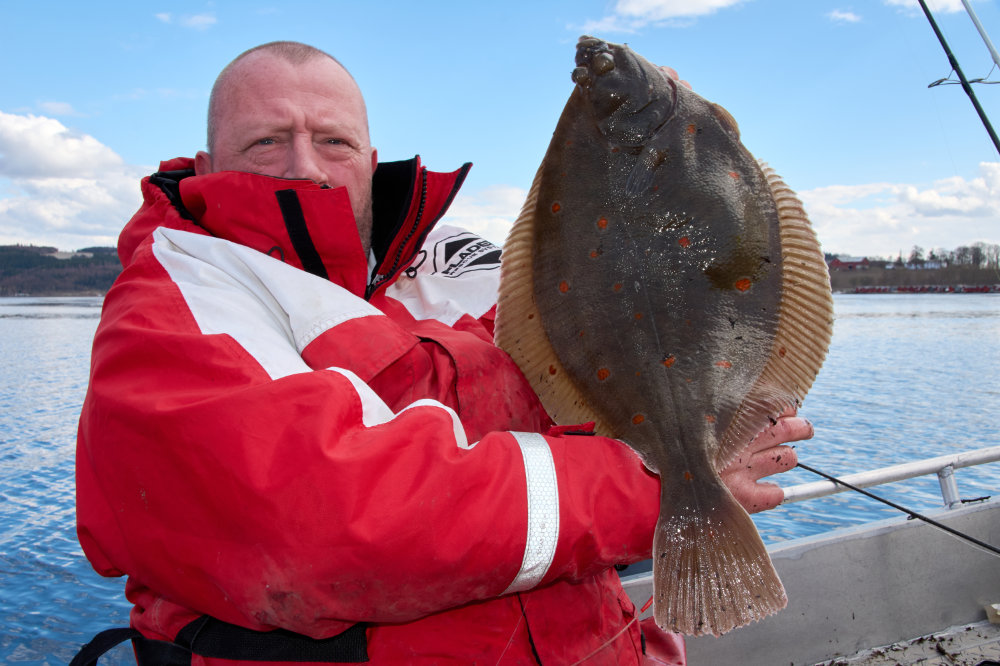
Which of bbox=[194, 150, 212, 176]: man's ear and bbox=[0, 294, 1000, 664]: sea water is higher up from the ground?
bbox=[194, 150, 212, 176]: man's ear

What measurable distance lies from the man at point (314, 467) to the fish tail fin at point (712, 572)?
7 cm

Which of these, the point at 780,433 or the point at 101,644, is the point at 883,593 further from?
the point at 101,644

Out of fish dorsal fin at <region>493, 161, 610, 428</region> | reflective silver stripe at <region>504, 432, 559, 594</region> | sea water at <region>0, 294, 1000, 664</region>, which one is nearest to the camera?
reflective silver stripe at <region>504, 432, 559, 594</region>

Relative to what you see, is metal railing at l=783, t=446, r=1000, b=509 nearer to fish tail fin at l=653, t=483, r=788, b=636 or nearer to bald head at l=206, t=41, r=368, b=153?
fish tail fin at l=653, t=483, r=788, b=636

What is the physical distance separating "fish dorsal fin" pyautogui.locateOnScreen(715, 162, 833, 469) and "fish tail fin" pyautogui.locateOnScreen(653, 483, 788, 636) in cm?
30

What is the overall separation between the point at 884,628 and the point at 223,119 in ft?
12.9

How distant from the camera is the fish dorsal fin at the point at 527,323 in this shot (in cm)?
175

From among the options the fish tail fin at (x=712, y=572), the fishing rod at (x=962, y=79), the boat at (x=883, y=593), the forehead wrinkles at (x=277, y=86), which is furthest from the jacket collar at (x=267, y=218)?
the fishing rod at (x=962, y=79)

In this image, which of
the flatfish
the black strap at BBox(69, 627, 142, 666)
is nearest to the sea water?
the black strap at BBox(69, 627, 142, 666)

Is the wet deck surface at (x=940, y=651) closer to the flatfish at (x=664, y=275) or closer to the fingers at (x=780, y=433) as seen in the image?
the fingers at (x=780, y=433)

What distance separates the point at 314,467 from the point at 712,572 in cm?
88

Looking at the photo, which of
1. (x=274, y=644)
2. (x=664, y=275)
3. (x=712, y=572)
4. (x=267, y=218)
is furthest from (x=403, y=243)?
(x=712, y=572)

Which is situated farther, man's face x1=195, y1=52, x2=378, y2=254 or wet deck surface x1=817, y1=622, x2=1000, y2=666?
wet deck surface x1=817, y1=622, x2=1000, y2=666

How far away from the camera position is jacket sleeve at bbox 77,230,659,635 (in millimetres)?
1198
